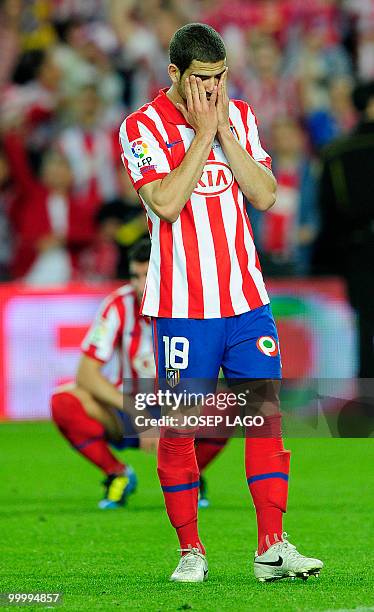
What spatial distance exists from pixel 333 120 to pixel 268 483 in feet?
28.5

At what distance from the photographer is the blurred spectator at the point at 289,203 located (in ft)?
39.4

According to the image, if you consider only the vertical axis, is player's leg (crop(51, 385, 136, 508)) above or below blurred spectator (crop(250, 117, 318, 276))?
below

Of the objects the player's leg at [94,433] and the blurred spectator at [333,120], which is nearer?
the player's leg at [94,433]

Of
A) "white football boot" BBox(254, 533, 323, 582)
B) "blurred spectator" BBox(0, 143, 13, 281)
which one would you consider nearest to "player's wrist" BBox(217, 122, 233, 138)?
"white football boot" BBox(254, 533, 323, 582)

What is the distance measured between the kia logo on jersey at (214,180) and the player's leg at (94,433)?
285 cm

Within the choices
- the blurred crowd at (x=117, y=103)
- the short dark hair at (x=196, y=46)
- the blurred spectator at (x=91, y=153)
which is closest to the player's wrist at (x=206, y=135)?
the short dark hair at (x=196, y=46)

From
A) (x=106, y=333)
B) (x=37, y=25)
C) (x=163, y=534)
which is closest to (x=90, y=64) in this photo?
(x=37, y=25)

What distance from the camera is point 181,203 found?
501 centimetres

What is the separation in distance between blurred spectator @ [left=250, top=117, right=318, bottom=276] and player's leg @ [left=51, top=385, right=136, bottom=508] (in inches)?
174

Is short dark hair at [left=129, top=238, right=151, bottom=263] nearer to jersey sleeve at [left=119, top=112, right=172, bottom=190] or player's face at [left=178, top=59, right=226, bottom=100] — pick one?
jersey sleeve at [left=119, top=112, right=172, bottom=190]

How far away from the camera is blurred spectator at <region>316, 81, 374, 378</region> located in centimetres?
920

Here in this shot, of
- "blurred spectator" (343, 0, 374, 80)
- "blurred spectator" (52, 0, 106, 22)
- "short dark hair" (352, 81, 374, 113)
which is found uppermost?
"blurred spectator" (52, 0, 106, 22)

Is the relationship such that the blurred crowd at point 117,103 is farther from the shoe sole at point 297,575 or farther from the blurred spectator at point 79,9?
the shoe sole at point 297,575

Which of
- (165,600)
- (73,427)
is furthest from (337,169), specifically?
(165,600)
